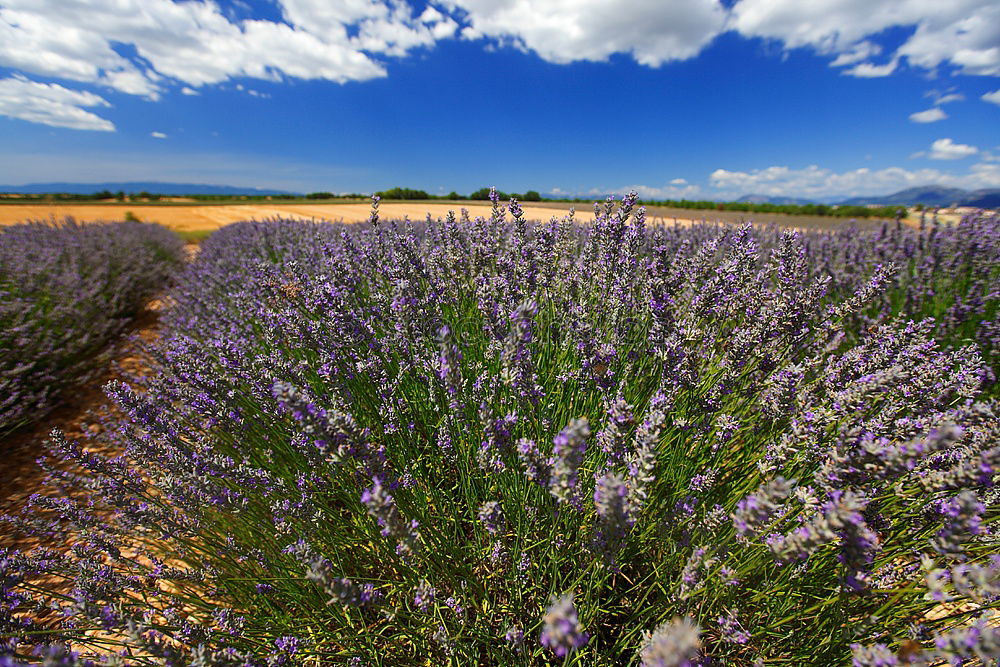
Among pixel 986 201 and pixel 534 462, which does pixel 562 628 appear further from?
pixel 986 201

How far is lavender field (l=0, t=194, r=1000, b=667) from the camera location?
118 centimetres

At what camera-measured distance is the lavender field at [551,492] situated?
3.89ft

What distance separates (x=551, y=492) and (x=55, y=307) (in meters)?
7.05

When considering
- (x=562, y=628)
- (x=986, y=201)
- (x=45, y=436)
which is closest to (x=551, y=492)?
(x=562, y=628)

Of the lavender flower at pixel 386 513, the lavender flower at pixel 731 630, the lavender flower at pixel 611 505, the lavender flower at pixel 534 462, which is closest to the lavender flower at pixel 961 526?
the lavender flower at pixel 731 630

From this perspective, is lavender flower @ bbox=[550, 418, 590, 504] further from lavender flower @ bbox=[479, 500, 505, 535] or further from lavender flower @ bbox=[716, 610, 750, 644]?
lavender flower @ bbox=[716, 610, 750, 644]

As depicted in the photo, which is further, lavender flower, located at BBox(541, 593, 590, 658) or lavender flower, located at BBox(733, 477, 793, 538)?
lavender flower, located at BBox(733, 477, 793, 538)

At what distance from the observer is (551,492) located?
3.78ft

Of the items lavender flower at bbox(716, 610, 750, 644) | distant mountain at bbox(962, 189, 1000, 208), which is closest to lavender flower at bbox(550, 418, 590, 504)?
lavender flower at bbox(716, 610, 750, 644)

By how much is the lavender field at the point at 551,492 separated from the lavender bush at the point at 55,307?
7.20 feet

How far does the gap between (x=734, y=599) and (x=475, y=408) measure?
1.37 metres

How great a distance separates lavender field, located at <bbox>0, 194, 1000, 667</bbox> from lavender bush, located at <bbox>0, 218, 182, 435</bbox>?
2193 mm

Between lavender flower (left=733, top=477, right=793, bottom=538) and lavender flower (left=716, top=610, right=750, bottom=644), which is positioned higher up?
lavender flower (left=733, top=477, right=793, bottom=538)

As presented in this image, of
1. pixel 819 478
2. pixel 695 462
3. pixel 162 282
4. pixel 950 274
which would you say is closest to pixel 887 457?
pixel 819 478
